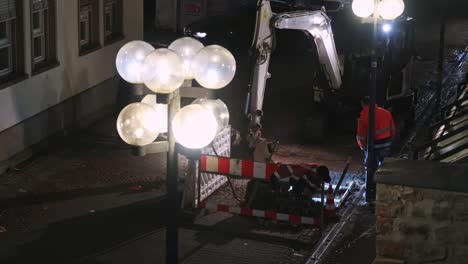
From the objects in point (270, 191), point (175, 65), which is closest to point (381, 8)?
point (270, 191)

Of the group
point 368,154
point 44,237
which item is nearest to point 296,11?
point 368,154

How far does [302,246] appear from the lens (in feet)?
46.5

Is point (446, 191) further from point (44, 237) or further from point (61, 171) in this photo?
point (61, 171)

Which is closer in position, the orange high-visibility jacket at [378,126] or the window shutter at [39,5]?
the orange high-visibility jacket at [378,126]

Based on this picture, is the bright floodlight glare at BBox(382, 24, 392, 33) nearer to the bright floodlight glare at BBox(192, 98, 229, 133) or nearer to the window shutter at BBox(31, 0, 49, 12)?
the window shutter at BBox(31, 0, 49, 12)

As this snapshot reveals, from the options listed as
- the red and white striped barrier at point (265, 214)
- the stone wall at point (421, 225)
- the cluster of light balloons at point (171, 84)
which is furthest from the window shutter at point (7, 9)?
the stone wall at point (421, 225)

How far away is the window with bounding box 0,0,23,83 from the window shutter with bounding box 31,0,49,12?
774mm

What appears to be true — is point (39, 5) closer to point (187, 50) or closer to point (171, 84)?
point (187, 50)

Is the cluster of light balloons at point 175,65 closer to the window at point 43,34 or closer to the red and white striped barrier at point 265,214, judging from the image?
the red and white striped barrier at point 265,214

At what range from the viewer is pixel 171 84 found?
9.35 meters

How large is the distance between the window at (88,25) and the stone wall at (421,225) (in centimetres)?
1324

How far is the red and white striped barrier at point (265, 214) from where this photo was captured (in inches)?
571

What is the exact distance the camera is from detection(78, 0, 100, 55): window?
839 inches

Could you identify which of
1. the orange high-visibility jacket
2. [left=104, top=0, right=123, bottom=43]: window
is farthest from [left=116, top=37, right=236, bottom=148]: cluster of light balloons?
[left=104, top=0, right=123, bottom=43]: window
